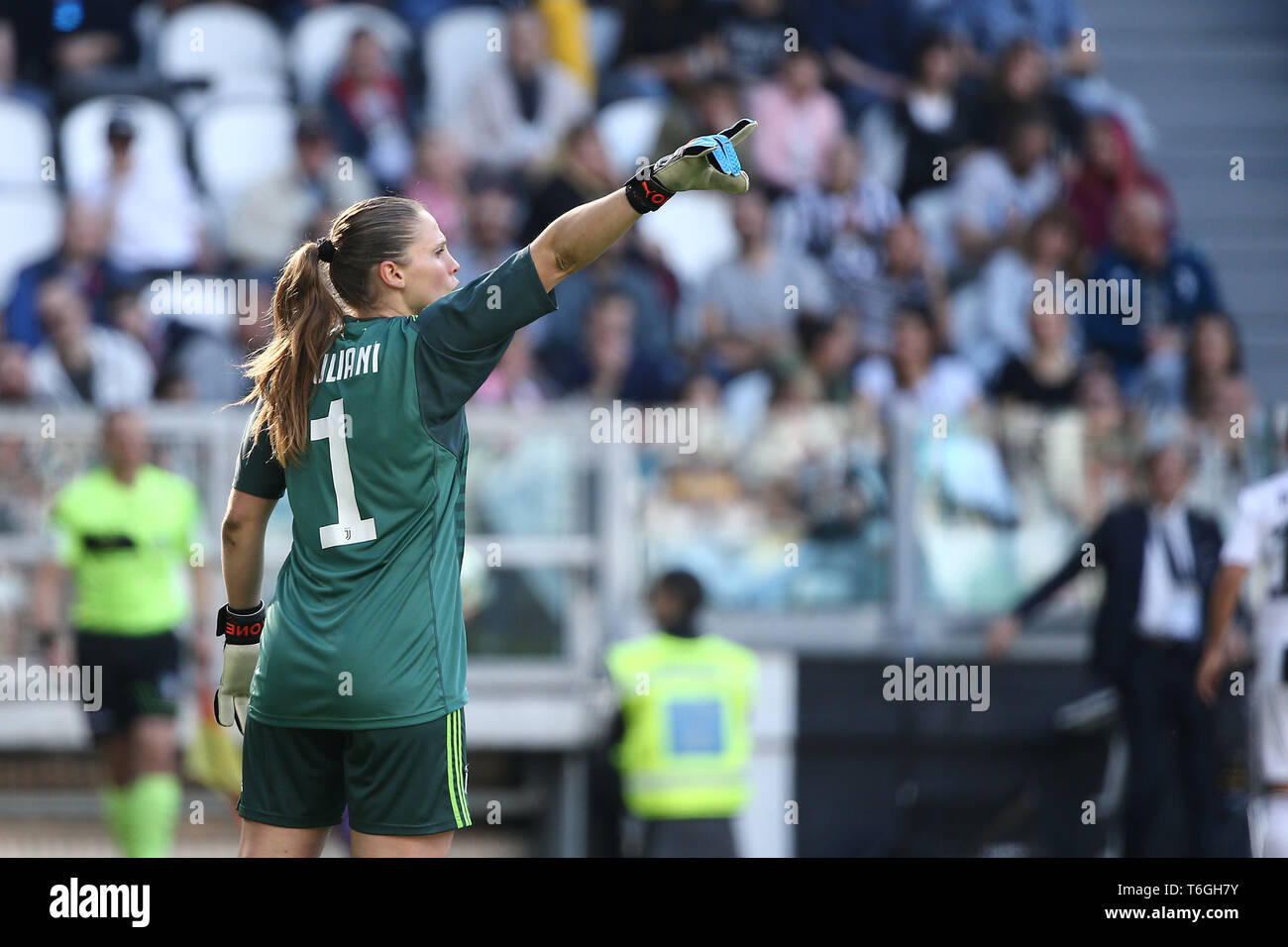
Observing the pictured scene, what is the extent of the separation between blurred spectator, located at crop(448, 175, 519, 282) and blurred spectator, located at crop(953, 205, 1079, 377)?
2337 mm

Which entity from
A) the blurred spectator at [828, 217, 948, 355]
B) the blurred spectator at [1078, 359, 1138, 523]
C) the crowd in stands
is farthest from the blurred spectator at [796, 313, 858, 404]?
the blurred spectator at [1078, 359, 1138, 523]

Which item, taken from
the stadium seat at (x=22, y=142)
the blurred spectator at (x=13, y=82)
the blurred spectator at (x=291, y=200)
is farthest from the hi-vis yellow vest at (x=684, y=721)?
the blurred spectator at (x=13, y=82)

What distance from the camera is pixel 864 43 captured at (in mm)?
10086

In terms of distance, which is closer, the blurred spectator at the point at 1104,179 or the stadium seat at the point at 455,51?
the blurred spectator at the point at 1104,179

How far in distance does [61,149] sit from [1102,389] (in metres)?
5.56

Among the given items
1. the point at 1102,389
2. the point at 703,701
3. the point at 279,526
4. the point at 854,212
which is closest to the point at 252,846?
A: the point at 703,701

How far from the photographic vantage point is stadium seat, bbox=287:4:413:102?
958 centimetres

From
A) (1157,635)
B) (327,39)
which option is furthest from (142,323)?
(1157,635)

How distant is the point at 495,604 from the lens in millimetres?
7117

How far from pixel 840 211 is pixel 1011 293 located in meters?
1.01

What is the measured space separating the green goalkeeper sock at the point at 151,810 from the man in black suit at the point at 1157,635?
3.65 metres

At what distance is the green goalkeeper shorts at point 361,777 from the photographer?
3.07 metres

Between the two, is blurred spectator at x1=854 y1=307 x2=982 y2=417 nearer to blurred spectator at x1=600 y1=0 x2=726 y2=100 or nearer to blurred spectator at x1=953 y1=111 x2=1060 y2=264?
blurred spectator at x1=953 y1=111 x2=1060 y2=264

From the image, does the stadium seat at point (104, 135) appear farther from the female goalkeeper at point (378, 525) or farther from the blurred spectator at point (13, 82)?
the female goalkeeper at point (378, 525)
